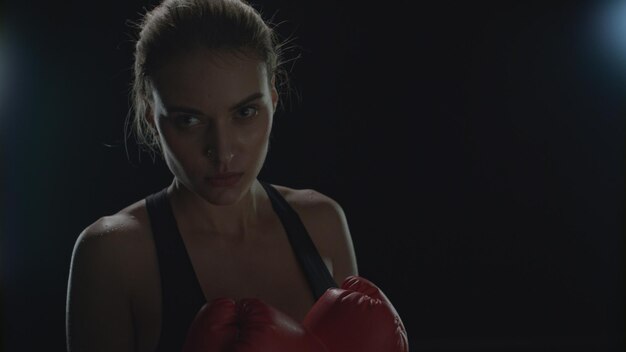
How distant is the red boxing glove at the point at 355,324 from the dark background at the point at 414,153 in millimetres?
533

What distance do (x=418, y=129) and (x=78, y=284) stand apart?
3.04 feet

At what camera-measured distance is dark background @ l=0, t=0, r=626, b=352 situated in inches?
54.4

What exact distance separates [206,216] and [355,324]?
312 millimetres

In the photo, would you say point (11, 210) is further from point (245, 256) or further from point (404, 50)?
point (404, 50)

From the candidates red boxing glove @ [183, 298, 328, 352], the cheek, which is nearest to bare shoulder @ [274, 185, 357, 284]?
the cheek

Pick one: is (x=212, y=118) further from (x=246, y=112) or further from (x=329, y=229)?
(x=329, y=229)

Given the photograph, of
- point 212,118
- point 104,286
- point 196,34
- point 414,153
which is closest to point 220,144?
point 212,118

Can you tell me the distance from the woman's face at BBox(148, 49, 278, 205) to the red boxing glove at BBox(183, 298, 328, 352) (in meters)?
0.19

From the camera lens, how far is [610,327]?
1881 mm

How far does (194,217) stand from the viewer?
1.01 meters

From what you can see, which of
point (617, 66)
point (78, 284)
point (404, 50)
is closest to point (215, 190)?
point (78, 284)

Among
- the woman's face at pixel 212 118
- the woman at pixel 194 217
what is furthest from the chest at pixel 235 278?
the woman's face at pixel 212 118

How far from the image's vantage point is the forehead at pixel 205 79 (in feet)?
2.83

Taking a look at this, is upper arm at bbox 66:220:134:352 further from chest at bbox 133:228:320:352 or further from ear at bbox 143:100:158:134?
ear at bbox 143:100:158:134
